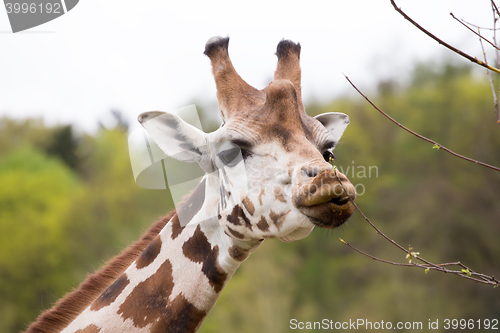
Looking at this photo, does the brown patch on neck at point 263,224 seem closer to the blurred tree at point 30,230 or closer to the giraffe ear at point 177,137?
the giraffe ear at point 177,137

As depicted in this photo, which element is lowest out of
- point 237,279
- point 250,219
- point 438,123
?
point 237,279

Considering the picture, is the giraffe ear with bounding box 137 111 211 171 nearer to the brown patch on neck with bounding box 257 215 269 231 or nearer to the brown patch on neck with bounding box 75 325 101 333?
the brown patch on neck with bounding box 257 215 269 231

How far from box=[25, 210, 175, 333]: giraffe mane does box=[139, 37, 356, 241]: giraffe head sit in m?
0.81

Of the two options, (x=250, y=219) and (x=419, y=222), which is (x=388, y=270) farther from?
(x=250, y=219)

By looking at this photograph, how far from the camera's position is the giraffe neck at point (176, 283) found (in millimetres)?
3447

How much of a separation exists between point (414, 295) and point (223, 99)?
22.9 meters

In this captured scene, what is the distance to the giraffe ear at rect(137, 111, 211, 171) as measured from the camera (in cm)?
362

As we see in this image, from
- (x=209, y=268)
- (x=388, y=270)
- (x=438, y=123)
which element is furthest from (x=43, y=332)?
(x=438, y=123)

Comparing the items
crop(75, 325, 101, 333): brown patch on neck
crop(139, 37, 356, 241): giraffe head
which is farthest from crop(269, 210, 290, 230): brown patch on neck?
crop(75, 325, 101, 333): brown patch on neck

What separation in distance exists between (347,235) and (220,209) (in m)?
19.0

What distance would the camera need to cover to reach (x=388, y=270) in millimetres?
26672

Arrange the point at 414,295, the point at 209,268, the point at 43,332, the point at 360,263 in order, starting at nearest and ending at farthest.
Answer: the point at 209,268
the point at 43,332
the point at 414,295
the point at 360,263

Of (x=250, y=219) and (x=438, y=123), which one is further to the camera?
(x=438, y=123)

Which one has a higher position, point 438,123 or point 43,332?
point 43,332
